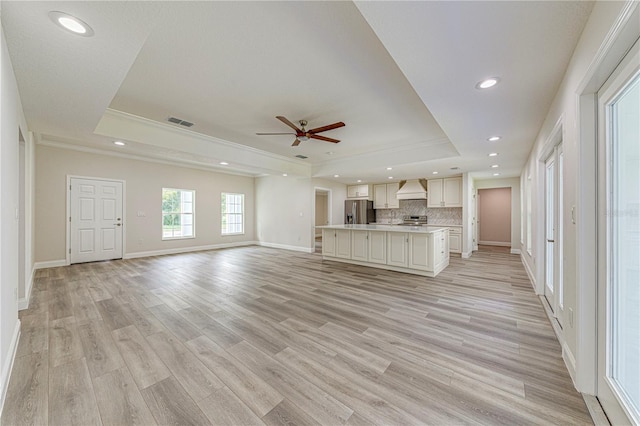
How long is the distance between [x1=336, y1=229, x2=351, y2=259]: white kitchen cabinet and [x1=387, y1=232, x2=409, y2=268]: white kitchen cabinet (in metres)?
1.03

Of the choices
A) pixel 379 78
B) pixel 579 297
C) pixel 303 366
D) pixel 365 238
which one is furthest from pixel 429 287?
pixel 379 78

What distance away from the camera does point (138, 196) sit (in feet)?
21.2

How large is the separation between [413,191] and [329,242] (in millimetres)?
3558

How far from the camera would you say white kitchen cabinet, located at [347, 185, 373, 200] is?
29.6 feet

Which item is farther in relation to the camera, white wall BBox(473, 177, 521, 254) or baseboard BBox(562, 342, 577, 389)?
white wall BBox(473, 177, 521, 254)

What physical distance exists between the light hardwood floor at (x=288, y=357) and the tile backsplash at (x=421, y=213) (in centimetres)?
403

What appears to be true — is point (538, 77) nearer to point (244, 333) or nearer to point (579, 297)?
point (579, 297)

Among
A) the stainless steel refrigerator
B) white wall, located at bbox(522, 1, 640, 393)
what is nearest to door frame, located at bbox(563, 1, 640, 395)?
white wall, located at bbox(522, 1, 640, 393)

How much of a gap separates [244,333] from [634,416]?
2.63 meters

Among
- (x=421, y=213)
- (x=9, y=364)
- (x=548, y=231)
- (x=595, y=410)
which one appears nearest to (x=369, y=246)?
(x=548, y=231)

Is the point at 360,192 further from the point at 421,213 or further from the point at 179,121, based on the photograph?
the point at 179,121

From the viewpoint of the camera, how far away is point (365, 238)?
556cm

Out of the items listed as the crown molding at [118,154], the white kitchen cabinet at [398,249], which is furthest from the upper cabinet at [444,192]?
the crown molding at [118,154]

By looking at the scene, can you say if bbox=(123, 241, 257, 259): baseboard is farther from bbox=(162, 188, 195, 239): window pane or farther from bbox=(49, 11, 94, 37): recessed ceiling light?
bbox=(49, 11, 94, 37): recessed ceiling light
